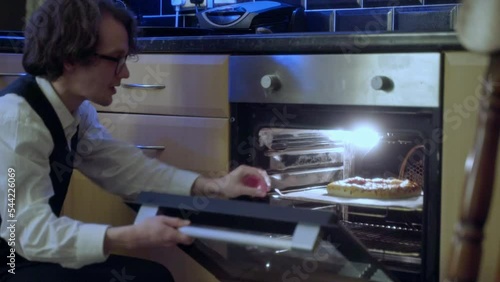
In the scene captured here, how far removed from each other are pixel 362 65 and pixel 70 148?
0.67m

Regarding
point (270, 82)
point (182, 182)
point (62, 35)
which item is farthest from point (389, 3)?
point (62, 35)

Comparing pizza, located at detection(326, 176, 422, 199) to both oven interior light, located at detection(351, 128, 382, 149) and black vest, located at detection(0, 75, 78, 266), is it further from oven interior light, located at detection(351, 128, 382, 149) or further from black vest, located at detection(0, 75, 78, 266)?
black vest, located at detection(0, 75, 78, 266)

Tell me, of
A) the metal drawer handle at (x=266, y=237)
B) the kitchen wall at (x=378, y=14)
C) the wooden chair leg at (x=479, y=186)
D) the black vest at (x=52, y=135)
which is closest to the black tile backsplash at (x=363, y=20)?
the kitchen wall at (x=378, y=14)

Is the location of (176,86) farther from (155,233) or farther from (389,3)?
(389,3)

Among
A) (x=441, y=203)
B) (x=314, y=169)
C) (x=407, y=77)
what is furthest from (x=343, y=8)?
(x=441, y=203)

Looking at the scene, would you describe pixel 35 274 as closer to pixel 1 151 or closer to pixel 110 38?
pixel 1 151

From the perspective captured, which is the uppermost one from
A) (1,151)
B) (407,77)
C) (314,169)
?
(407,77)

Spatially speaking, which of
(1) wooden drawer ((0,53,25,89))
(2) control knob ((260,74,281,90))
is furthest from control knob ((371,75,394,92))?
(1) wooden drawer ((0,53,25,89))

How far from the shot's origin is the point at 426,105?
145 cm

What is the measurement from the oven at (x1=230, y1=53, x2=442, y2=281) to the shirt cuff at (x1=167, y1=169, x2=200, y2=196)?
13 cm

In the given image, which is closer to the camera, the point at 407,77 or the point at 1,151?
the point at 1,151

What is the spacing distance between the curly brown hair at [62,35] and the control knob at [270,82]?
0.37 meters

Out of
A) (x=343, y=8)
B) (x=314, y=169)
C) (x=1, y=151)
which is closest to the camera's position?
(x=1, y=151)

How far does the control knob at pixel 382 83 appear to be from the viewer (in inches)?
58.2
